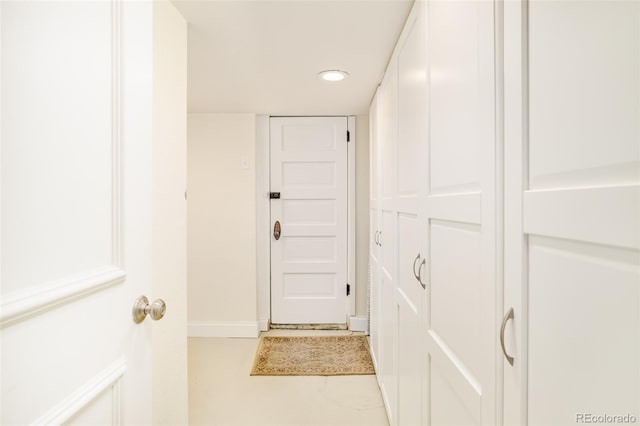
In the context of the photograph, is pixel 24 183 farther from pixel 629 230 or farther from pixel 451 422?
pixel 451 422

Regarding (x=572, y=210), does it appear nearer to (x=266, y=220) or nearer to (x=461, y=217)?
(x=461, y=217)

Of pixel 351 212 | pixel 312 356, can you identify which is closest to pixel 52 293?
pixel 312 356

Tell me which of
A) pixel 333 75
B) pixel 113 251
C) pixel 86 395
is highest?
pixel 333 75

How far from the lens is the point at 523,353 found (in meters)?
0.63

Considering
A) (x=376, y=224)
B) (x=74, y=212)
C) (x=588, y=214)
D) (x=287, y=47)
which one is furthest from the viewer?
(x=376, y=224)

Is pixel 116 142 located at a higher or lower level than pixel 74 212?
higher

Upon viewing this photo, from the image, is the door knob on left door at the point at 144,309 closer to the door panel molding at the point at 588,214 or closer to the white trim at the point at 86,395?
the white trim at the point at 86,395

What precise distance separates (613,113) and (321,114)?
2.99m

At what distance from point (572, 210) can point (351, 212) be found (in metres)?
2.87

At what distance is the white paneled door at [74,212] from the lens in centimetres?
47

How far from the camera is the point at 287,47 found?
183cm

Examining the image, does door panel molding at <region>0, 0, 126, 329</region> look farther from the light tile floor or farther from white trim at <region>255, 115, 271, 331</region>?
white trim at <region>255, 115, 271, 331</region>

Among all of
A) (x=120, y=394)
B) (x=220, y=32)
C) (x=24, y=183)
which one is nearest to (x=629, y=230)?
(x=24, y=183)

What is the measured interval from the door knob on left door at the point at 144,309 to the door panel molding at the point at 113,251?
92 mm
